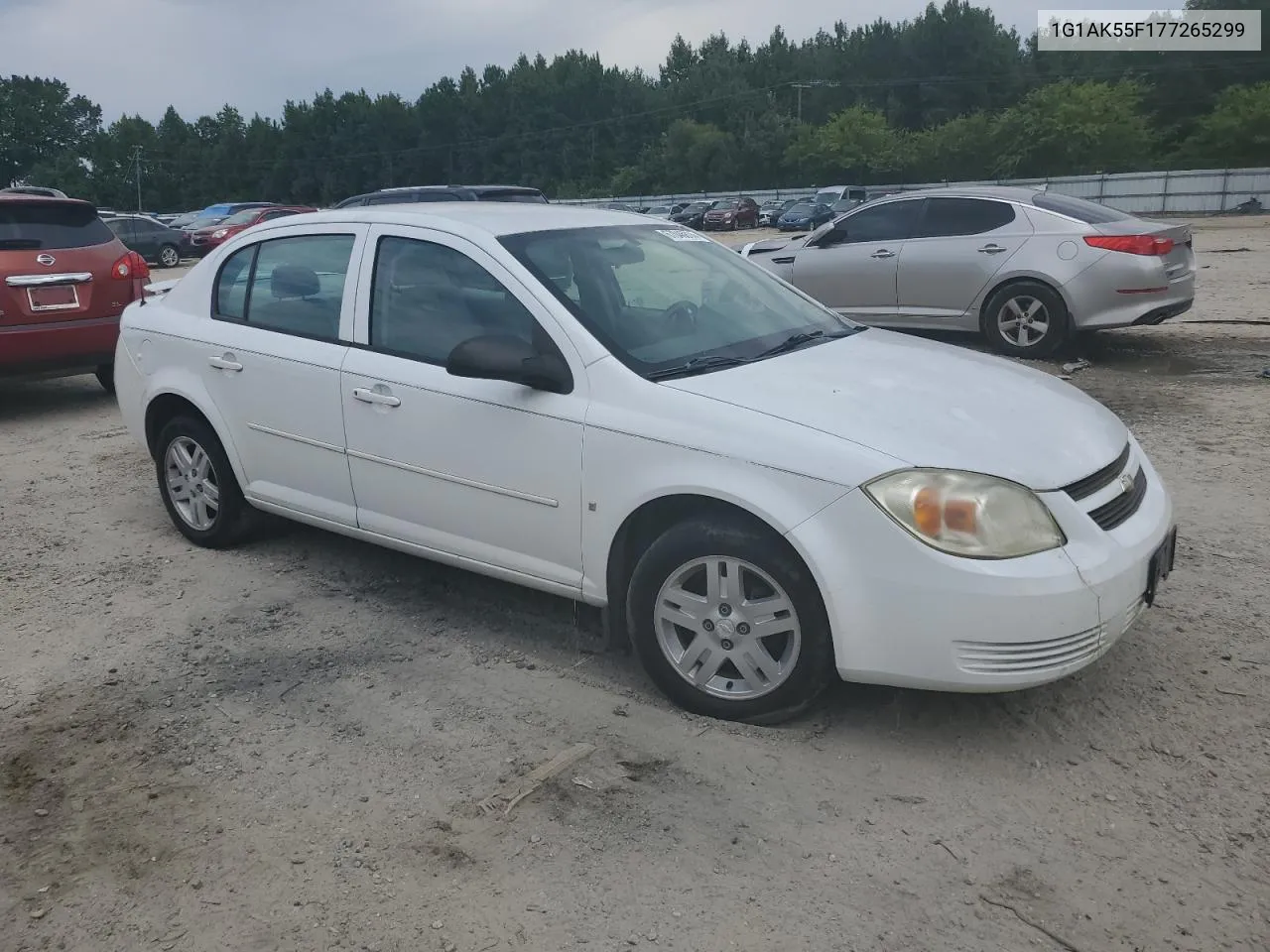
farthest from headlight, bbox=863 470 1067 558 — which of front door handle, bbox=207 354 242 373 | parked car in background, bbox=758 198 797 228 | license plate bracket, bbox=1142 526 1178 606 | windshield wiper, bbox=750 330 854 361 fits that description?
parked car in background, bbox=758 198 797 228

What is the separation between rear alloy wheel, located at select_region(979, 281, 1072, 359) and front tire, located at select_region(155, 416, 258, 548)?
6931 mm

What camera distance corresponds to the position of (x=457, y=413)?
4.10 meters

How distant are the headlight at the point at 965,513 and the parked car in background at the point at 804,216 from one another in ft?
123

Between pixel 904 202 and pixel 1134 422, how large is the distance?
3923 mm

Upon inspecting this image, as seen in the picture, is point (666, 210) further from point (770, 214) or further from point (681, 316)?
point (681, 316)

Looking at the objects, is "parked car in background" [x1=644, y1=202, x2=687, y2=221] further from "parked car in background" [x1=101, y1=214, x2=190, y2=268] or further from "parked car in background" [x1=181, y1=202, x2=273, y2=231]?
"parked car in background" [x1=101, y1=214, x2=190, y2=268]

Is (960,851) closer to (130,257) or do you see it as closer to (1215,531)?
(1215,531)

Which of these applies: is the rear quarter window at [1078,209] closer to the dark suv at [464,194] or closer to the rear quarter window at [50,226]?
the dark suv at [464,194]

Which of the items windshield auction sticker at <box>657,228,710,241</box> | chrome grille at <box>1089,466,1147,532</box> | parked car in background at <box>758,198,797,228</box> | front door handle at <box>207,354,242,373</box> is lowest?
parked car in background at <box>758,198,797,228</box>

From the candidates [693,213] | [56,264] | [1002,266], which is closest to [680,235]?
[1002,266]

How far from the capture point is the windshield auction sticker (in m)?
4.86

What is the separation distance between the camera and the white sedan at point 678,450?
323 centimetres

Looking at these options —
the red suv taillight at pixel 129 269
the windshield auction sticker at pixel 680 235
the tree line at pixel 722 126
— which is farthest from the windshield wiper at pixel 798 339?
the tree line at pixel 722 126

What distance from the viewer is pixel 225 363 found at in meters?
5.05
